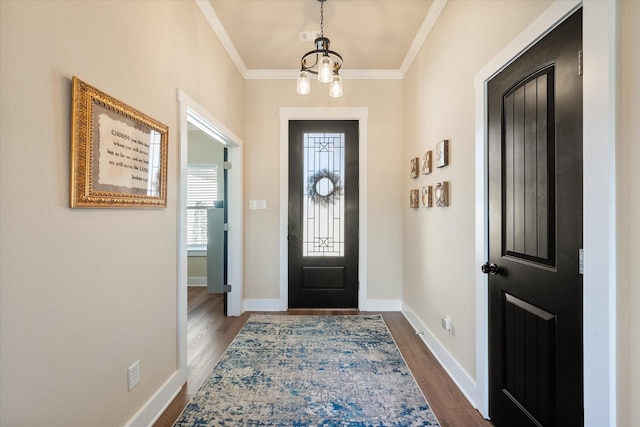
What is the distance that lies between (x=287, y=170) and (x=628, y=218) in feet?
10.2

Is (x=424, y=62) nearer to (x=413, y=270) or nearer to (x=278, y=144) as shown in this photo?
(x=278, y=144)

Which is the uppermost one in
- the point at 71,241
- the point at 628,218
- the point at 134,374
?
the point at 628,218

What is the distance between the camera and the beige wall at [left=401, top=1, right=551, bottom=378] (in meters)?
1.77

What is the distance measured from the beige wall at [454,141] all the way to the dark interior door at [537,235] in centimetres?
21

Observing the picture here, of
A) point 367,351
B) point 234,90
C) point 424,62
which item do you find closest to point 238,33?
point 234,90

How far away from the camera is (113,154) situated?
1401mm

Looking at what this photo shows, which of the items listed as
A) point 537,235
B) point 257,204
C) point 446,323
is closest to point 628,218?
point 537,235

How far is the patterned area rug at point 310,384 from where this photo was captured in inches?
69.9

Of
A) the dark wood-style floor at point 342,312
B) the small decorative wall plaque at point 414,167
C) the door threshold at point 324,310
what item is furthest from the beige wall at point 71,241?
the small decorative wall plaque at point 414,167

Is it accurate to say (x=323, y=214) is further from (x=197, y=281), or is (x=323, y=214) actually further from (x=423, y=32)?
(x=197, y=281)

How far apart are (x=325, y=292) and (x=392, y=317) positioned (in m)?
0.84

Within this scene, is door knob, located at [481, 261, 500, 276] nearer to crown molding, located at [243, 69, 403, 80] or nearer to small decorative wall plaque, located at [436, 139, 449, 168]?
small decorative wall plaque, located at [436, 139, 449, 168]

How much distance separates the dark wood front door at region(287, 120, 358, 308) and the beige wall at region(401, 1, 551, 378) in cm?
87

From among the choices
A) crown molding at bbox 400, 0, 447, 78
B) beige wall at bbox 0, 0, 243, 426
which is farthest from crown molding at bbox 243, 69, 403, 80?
beige wall at bbox 0, 0, 243, 426
